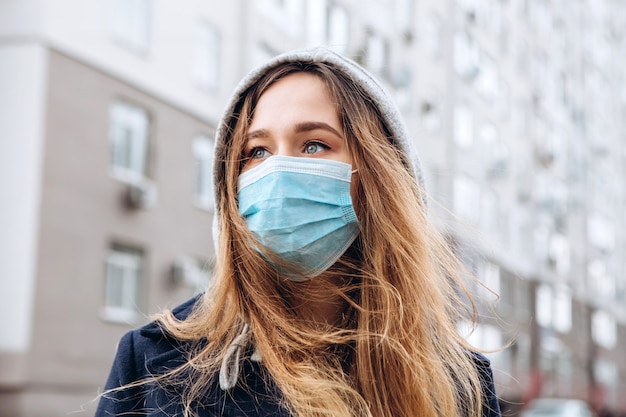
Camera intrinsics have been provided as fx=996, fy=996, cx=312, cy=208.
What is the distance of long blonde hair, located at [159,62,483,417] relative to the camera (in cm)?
243

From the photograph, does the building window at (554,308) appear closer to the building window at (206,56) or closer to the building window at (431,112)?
the building window at (431,112)

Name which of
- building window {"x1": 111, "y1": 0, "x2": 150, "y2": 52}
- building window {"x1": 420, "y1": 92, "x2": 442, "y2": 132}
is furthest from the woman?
building window {"x1": 420, "y1": 92, "x2": 442, "y2": 132}

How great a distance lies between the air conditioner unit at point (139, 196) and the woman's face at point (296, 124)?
15009mm

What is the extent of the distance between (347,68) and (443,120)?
29777mm

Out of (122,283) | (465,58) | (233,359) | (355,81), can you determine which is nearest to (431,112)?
(465,58)

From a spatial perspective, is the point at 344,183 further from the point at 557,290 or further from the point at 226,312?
the point at 557,290

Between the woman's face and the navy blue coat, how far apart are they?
20.6 inches

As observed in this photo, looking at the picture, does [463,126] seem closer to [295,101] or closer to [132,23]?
A: [132,23]

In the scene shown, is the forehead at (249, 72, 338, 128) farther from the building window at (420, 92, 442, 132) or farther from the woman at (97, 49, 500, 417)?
the building window at (420, 92, 442, 132)

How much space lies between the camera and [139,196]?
17453mm

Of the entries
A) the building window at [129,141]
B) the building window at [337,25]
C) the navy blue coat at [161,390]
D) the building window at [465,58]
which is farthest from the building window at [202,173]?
the navy blue coat at [161,390]

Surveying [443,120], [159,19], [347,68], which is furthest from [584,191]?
[347,68]

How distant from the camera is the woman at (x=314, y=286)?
94.6 inches

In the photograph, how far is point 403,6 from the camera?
98.8ft
